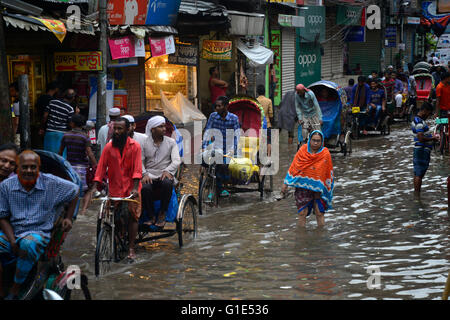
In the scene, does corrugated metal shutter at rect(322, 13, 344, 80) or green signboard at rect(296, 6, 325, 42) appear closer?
green signboard at rect(296, 6, 325, 42)

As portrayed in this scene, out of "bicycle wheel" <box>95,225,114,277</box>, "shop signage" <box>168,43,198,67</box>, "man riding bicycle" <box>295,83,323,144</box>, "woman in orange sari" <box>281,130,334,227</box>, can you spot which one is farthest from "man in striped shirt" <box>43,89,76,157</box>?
"shop signage" <box>168,43,198,67</box>

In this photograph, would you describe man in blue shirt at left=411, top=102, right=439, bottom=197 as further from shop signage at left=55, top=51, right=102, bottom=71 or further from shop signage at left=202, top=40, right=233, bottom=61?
shop signage at left=202, top=40, right=233, bottom=61

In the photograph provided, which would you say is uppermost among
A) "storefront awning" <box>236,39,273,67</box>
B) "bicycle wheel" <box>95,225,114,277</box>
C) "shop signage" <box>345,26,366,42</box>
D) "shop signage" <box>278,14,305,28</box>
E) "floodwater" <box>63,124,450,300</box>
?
"shop signage" <box>278,14,305,28</box>

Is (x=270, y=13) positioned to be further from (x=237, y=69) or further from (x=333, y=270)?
(x=333, y=270)

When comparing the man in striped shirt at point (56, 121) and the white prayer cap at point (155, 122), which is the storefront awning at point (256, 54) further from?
the white prayer cap at point (155, 122)

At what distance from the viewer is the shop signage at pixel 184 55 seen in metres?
17.1

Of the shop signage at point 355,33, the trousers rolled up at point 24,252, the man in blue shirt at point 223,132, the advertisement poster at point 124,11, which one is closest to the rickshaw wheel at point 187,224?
the man in blue shirt at point 223,132

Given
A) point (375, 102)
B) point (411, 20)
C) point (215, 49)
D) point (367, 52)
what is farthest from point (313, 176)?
point (411, 20)

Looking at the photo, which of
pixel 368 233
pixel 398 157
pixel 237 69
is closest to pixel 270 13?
pixel 237 69

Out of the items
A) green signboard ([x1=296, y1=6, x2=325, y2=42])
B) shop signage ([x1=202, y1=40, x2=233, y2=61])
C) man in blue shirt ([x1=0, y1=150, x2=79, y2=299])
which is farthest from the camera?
green signboard ([x1=296, y1=6, x2=325, y2=42])

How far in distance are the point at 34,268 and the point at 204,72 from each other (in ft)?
48.8

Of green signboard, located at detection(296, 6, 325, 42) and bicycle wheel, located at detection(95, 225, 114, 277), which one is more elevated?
green signboard, located at detection(296, 6, 325, 42)

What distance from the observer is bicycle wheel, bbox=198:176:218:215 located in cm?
1000

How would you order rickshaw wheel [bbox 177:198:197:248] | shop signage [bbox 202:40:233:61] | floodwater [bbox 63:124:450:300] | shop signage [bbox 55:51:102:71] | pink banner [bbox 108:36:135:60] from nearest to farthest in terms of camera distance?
floodwater [bbox 63:124:450:300] → rickshaw wheel [bbox 177:198:197:248] → shop signage [bbox 55:51:102:71] → pink banner [bbox 108:36:135:60] → shop signage [bbox 202:40:233:61]
